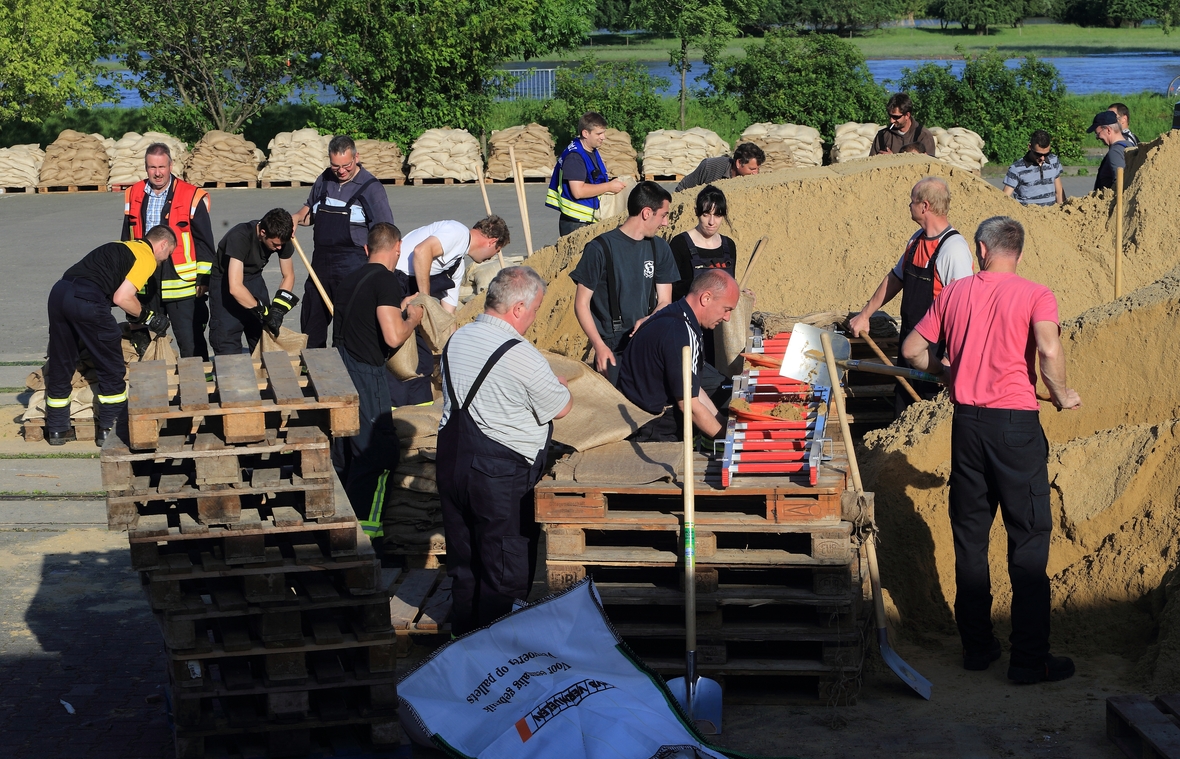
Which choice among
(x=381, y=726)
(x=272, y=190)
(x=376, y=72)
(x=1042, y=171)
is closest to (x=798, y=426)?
(x=381, y=726)

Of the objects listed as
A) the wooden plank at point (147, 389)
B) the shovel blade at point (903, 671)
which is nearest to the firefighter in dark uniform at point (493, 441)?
the wooden plank at point (147, 389)

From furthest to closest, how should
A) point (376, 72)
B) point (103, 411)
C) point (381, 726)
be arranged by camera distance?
point (376, 72), point (103, 411), point (381, 726)

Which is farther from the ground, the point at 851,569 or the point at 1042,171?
the point at 1042,171

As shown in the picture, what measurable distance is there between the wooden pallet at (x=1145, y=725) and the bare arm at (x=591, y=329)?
3662 mm

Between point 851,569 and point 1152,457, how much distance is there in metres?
2.16

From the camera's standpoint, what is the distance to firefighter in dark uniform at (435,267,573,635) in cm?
578

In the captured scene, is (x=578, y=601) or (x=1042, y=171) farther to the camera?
(x=1042, y=171)

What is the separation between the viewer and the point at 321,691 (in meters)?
5.54

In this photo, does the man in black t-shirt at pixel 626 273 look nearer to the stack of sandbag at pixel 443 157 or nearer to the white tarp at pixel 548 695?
the white tarp at pixel 548 695

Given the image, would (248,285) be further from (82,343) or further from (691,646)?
(691,646)

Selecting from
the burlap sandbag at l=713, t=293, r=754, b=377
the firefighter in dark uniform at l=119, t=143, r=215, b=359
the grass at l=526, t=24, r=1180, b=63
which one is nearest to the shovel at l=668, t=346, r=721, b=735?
the burlap sandbag at l=713, t=293, r=754, b=377

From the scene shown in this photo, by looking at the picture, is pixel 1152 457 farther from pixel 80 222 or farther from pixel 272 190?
pixel 272 190

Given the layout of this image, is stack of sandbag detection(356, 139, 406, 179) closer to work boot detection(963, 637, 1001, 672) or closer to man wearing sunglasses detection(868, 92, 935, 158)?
man wearing sunglasses detection(868, 92, 935, 158)

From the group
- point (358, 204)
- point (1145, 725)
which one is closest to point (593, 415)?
point (1145, 725)
